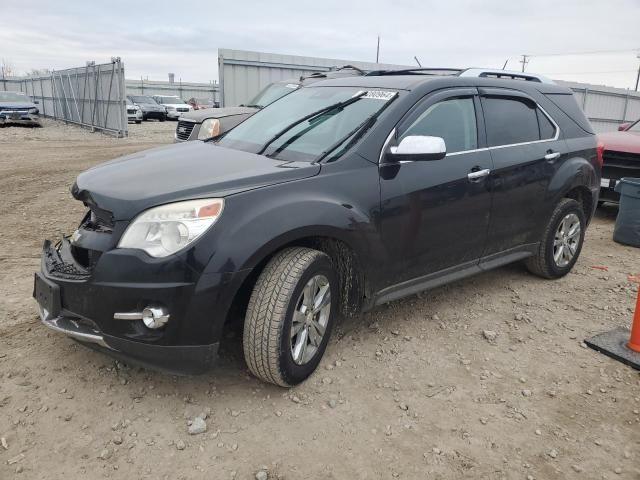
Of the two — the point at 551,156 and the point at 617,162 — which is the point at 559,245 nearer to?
the point at 551,156

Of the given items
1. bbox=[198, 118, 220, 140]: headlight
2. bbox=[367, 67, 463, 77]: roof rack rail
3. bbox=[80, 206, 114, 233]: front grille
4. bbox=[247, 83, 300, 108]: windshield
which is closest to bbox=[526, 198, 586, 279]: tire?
bbox=[367, 67, 463, 77]: roof rack rail

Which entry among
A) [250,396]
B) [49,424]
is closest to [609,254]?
[250,396]

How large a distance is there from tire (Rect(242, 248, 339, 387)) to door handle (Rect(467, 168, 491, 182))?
1309 mm

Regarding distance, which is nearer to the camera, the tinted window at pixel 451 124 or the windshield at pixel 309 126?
the windshield at pixel 309 126

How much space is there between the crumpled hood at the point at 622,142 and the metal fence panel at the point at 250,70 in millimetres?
7913

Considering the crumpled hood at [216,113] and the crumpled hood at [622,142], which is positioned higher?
the crumpled hood at [216,113]

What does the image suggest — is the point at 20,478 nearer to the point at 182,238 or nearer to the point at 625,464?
the point at 182,238

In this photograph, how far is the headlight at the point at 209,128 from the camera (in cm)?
872

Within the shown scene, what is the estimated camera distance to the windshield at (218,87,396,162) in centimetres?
340

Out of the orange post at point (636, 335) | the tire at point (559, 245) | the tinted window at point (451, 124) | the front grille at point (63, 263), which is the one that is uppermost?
the tinted window at point (451, 124)

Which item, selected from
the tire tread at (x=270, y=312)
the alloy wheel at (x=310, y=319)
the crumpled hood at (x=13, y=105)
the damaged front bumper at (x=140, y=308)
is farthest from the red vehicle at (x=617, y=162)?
the crumpled hood at (x=13, y=105)

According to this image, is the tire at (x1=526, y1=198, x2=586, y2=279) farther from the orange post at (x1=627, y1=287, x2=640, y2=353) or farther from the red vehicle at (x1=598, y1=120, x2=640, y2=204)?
the red vehicle at (x1=598, y1=120, x2=640, y2=204)

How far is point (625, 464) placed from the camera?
261cm

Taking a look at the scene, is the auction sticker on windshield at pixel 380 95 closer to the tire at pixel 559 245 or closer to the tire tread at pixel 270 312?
the tire tread at pixel 270 312
